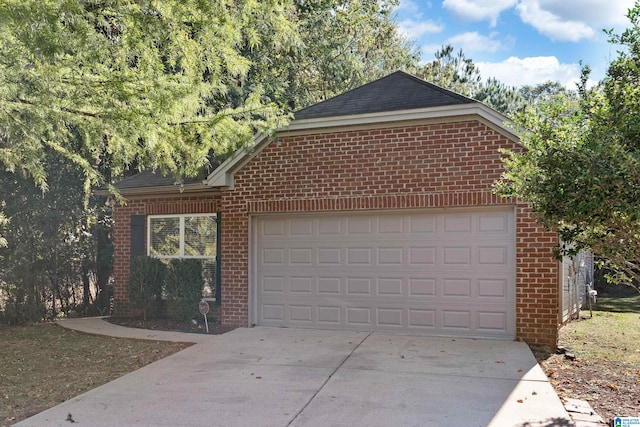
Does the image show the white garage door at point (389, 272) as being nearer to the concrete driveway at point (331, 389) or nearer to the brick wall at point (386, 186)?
the brick wall at point (386, 186)

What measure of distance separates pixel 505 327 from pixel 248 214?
15.7 feet

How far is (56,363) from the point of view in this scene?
22.7 ft

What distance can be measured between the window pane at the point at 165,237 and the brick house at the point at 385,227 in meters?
1.06

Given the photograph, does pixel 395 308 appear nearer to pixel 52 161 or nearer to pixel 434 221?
pixel 434 221

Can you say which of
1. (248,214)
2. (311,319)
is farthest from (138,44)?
(311,319)

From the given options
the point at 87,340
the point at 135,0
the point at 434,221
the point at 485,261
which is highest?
the point at 135,0

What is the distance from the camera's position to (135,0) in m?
5.41

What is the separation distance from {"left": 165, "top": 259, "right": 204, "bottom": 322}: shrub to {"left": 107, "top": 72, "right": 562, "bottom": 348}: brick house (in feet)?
1.32

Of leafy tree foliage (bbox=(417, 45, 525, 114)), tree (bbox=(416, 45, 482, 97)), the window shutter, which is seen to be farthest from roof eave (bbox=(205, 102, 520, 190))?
tree (bbox=(416, 45, 482, 97))

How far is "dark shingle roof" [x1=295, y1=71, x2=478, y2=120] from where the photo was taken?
25.7 ft

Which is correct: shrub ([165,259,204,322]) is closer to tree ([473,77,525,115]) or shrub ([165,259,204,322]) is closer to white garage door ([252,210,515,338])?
white garage door ([252,210,515,338])

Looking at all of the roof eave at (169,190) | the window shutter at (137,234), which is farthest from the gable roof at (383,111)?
the window shutter at (137,234)

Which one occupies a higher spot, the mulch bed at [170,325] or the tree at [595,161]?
the tree at [595,161]

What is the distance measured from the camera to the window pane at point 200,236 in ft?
32.6
